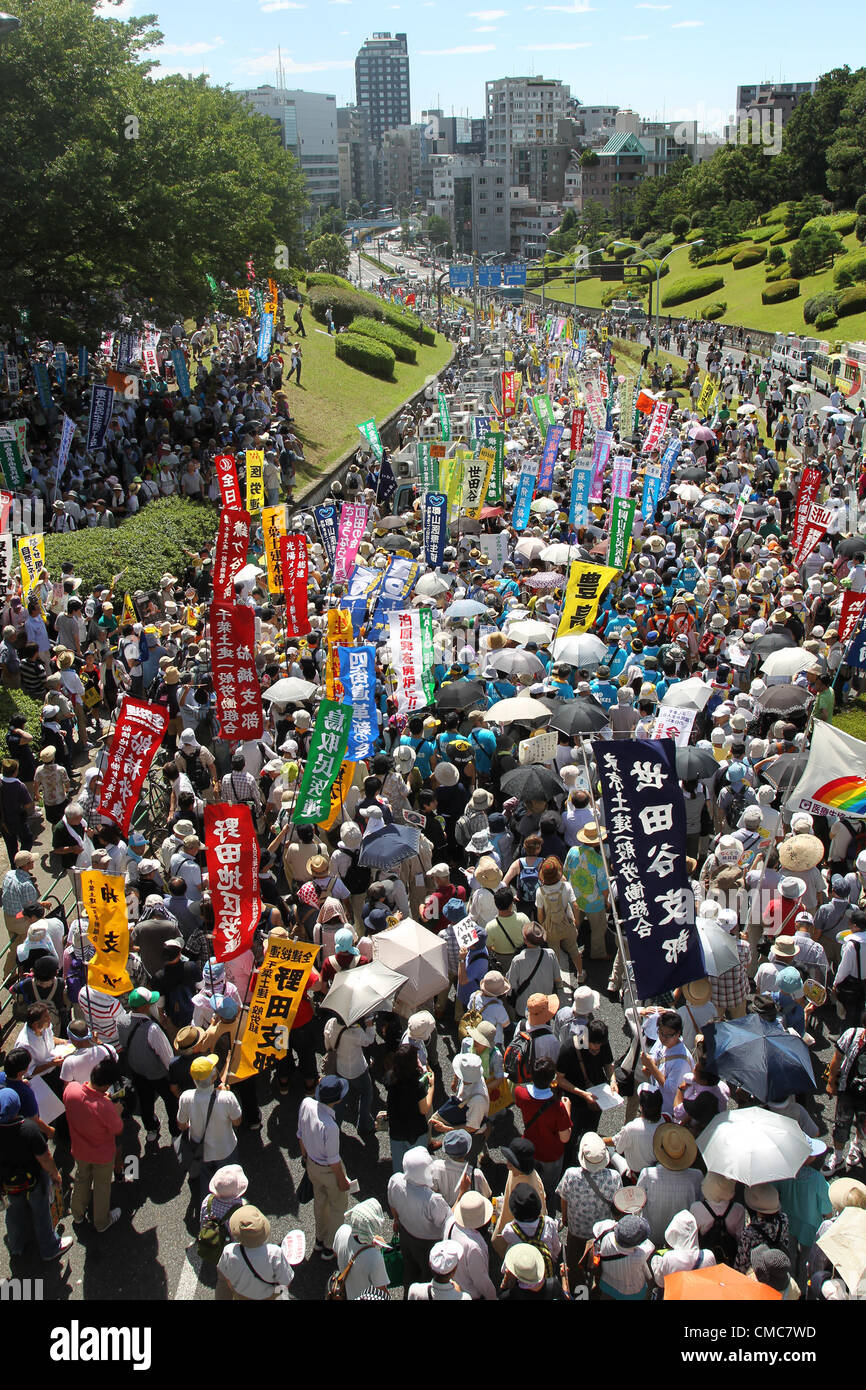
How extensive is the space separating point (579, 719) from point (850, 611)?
4294 millimetres

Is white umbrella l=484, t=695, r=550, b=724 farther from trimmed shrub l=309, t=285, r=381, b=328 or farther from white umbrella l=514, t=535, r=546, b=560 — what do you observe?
trimmed shrub l=309, t=285, r=381, b=328

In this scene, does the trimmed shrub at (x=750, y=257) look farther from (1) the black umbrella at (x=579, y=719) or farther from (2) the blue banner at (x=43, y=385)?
(1) the black umbrella at (x=579, y=719)

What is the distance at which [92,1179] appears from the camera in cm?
688

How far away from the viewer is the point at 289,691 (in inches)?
462

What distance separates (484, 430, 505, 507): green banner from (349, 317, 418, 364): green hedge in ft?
90.8

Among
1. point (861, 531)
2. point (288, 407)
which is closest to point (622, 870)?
point (861, 531)

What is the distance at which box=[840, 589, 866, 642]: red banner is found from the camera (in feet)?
41.4

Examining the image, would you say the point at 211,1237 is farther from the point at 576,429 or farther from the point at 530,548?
the point at 576,429

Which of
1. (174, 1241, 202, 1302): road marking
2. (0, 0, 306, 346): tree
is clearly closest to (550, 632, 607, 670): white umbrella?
(174, 1241, 202, 1302): road marking

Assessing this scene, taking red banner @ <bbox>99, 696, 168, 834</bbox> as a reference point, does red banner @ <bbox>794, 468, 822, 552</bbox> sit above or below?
above

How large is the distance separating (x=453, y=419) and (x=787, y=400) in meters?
9.59

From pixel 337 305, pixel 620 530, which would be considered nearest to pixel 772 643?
pixel 620 530

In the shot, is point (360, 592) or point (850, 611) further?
point (360, 592)

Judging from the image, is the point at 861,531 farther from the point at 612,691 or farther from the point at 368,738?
the point at 368,738
